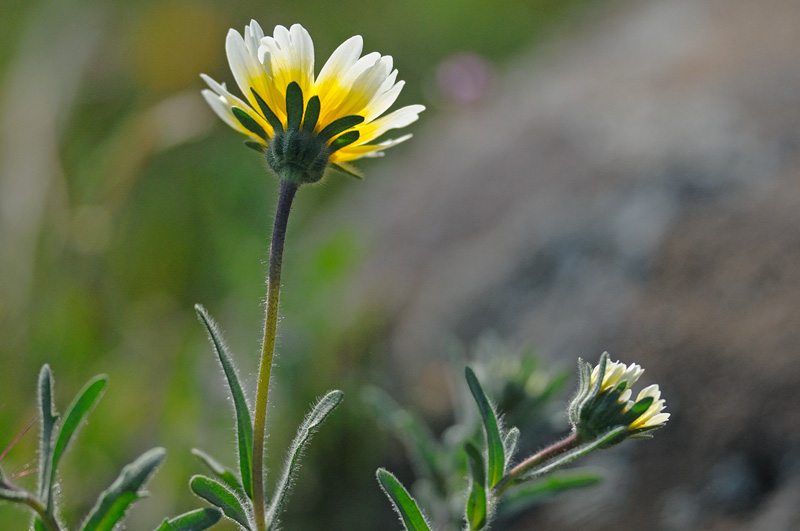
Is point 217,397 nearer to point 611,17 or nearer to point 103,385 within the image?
point 103,385

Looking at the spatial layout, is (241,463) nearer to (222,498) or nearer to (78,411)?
(222,498)

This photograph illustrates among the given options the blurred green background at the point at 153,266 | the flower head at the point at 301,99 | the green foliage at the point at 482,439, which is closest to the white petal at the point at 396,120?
the flower head at the point at 301,99

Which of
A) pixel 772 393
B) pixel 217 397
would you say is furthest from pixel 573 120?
pixel 217 397

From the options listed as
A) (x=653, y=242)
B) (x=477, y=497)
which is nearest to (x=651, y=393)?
(x=477, y=497)

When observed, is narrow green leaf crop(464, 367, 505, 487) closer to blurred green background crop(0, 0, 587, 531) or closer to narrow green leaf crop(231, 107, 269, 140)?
narrow green leaf crop(231, 107, 269, 140)

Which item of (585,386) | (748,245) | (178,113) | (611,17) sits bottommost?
(585,386)
